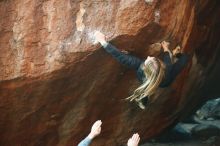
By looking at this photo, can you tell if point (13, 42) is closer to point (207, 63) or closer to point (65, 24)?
point (65, 24)

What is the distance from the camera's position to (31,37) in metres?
5.50

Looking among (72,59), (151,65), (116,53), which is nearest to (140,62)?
(151,65)

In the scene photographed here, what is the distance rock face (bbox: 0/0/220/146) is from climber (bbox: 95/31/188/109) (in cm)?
21

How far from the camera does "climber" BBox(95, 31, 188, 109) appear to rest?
5645mm

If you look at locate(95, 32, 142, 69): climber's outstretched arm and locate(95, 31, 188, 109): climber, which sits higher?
locate(95, 32, 142, 69): climber's outstretched arm

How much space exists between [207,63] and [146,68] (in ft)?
12.6

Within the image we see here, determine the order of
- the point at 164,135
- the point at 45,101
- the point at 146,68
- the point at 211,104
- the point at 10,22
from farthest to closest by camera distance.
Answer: the point at 211,104
the point at 164,135
the point at 45,101
the point at 146,68
the point at 10,22

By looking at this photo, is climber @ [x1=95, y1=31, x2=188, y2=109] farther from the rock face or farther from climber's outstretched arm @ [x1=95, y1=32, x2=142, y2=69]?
the rock face

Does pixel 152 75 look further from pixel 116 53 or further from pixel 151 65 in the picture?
pixel 116 53

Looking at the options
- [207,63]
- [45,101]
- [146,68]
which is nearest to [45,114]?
[45,101]

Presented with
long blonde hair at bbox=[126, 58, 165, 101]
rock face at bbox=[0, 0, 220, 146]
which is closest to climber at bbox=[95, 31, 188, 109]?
long blonde hair at bbox=[126, 58, 165, 101]

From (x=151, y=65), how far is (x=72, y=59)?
1.15 m

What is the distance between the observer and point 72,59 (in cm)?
579

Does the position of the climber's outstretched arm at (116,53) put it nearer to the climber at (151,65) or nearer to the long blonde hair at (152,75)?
the climber at (151,65)
